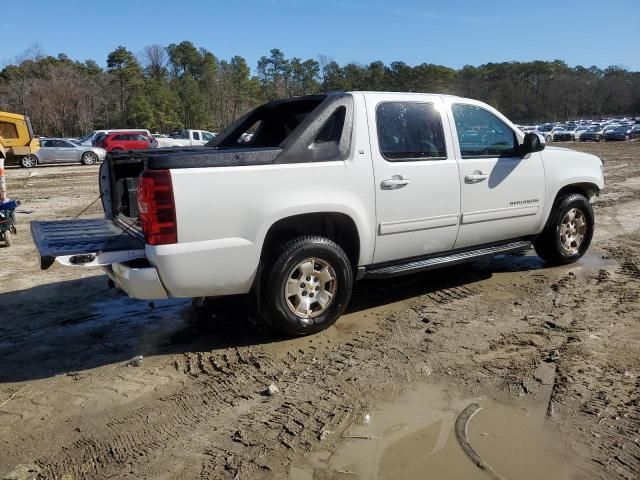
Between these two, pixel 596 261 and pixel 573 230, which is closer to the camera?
pixel 573 230

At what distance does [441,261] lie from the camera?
5105 millimetres

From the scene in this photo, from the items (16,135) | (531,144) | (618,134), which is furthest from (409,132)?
(618,134)

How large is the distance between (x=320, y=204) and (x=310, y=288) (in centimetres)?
70

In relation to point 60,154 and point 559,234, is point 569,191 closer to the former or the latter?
point 559,234

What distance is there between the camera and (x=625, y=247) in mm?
7250

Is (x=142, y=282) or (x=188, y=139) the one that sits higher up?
(x=188, y=139)

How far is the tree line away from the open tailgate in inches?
1456

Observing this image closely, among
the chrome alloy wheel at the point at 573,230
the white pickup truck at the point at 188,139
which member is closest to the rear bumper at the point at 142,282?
the chrome alloy wheel at the point at 573,230

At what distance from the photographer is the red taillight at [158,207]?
360 cm

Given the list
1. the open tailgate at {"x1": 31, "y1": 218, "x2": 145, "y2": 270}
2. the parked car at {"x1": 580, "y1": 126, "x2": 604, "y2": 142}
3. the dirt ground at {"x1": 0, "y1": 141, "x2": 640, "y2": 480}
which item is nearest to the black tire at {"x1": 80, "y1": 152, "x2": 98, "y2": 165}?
the dirt ground at {"x1": 0, "y1": 141, "x2": 640, "y2": 480}

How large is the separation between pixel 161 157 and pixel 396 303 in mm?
2758

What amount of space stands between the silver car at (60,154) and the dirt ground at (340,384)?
23091mm

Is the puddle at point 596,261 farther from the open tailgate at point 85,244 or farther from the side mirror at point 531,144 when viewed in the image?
the open tailgate at point 85,244

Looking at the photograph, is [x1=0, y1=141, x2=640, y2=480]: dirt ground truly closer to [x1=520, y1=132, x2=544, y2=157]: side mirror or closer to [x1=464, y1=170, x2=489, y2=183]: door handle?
[x1=464, y1=170, x2=489, y2=183]: door handle
